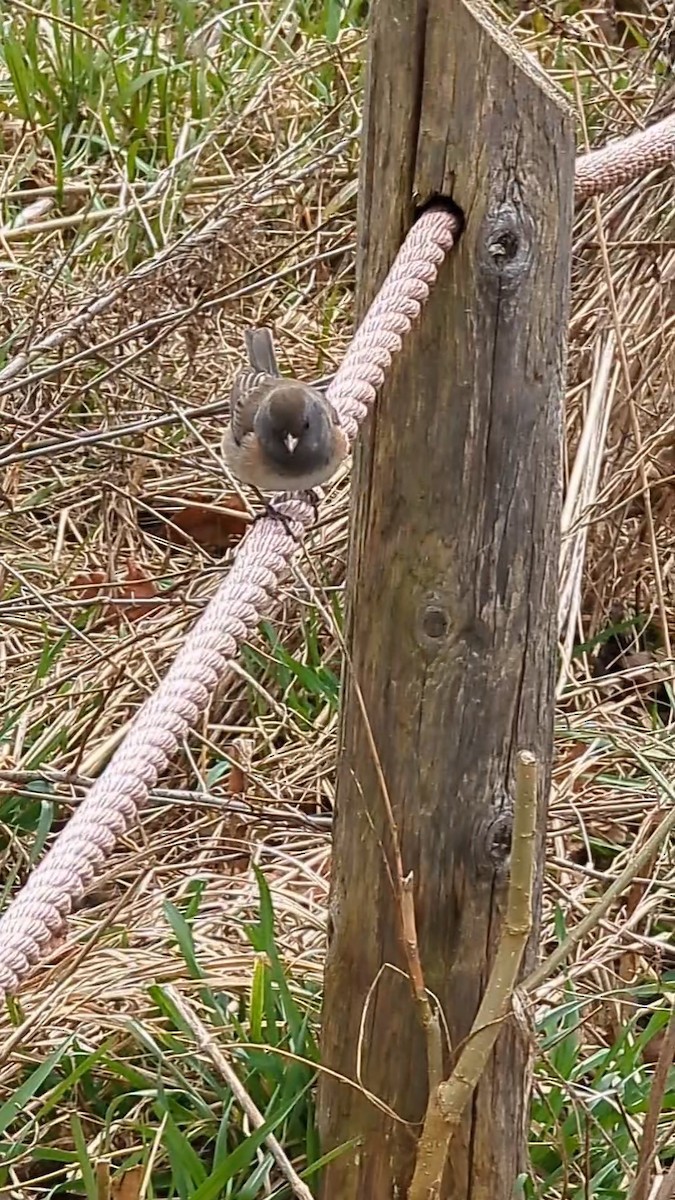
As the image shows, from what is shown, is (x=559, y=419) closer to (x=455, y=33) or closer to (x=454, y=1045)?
(x=455, y=33)

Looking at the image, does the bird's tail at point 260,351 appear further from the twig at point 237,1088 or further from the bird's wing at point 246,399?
the twig at point 237,1088

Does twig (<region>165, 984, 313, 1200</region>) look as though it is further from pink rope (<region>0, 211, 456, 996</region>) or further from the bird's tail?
the bird's tail

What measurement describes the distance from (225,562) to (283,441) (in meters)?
1.70

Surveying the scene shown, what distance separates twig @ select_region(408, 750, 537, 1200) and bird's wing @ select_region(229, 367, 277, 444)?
114cm

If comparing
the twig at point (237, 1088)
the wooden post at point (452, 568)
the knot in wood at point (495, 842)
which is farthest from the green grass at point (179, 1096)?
the knot in wood at point (495, 842)

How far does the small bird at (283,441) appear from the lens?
2307mm

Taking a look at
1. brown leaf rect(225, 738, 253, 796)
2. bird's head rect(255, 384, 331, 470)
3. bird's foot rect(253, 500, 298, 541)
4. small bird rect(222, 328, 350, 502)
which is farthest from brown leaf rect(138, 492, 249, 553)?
bird's foot rect(253, 500, 298, 541)

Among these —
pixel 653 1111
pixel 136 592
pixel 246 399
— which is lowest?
pixel 653 1111

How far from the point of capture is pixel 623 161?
8.58ft

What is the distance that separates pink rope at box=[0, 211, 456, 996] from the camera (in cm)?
138

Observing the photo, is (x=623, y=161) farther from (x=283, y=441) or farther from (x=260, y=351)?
(x=260, y=351)

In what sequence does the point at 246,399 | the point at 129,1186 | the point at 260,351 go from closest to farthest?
1. the point at 129,1186
2. the point at 246,399
3. the point at 260,351

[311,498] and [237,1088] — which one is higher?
[311,498]

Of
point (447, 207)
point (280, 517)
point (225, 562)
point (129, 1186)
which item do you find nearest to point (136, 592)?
point (225, 562)
